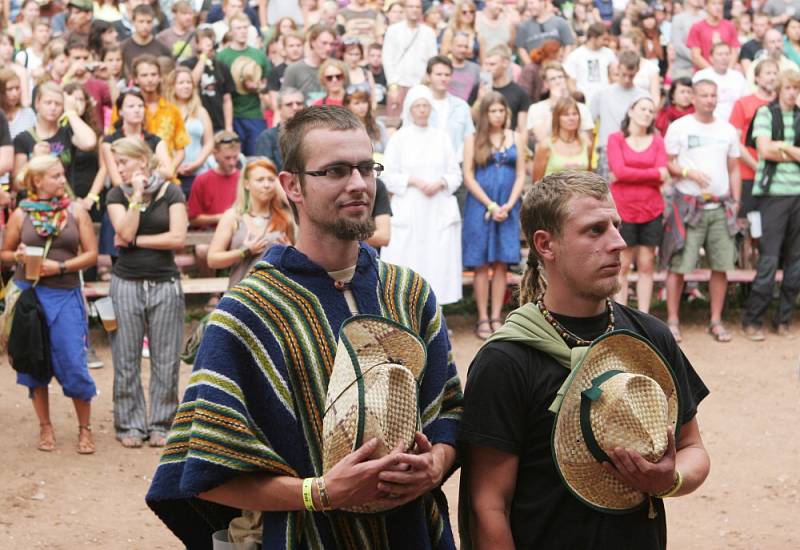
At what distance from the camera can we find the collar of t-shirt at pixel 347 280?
341 centimetres

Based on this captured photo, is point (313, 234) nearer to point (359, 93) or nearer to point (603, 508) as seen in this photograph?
point (603, 508)

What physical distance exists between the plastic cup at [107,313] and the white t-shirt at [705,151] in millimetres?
5160

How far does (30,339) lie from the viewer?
7.93 m

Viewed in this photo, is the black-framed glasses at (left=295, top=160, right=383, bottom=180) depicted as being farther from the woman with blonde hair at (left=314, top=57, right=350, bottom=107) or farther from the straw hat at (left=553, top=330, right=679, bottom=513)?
the woman with blonde hair at (left=314, top=57, right=350, bottom=107)

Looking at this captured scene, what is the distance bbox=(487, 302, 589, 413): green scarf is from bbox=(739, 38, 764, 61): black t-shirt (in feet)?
42.1

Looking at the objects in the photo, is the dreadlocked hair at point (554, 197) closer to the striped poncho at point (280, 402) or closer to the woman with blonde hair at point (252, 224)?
the striped poncho at point (280, 402)

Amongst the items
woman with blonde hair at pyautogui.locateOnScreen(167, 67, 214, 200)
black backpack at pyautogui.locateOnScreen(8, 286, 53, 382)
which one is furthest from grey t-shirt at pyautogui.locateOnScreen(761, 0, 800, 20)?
black backpack at pyautogui.locateOnScreen(8, 286, 53, 382)

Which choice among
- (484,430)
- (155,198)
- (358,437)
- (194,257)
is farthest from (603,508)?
(194,257)

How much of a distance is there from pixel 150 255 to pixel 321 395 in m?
5.31

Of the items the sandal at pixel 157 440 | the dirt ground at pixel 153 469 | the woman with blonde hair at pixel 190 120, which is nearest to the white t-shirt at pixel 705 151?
the dirt ground at pixel 153 469

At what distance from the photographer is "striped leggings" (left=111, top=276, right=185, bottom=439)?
27.4 ft

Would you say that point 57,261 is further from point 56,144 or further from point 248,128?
point 248,128

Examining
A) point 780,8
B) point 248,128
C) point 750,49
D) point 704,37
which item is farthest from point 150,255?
point 780,8

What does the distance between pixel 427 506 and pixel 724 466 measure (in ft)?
16.8
